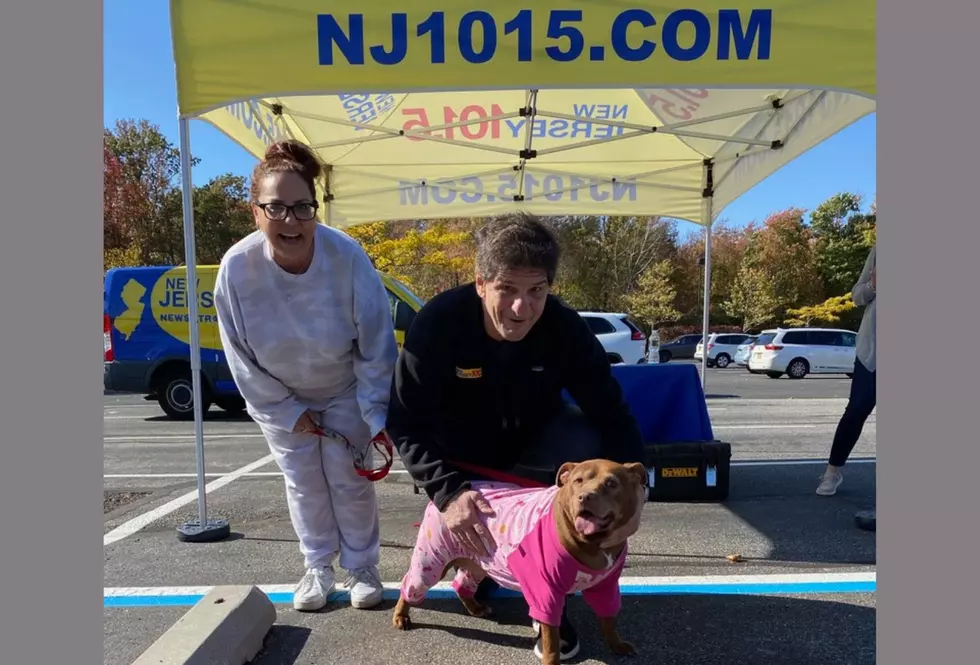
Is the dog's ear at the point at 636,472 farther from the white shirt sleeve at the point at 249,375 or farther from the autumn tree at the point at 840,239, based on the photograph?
the autumn tree at the point at 840,239

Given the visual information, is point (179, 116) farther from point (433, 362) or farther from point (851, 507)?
point (851, 507)

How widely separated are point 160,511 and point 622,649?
3.50m

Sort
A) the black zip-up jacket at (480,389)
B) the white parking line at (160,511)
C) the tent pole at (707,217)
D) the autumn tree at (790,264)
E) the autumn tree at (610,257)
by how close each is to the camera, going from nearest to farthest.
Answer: the black zip-up jacket at (480,389)
the white parking line at (160,511)
the tent pole at (707,217)
the autumn tree at (610,257)
the autumn tree at (790,264)

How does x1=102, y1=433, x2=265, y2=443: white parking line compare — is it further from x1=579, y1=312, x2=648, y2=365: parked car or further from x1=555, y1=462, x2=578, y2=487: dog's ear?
x1=579, y1=312, x2=648, y2=365: parked car

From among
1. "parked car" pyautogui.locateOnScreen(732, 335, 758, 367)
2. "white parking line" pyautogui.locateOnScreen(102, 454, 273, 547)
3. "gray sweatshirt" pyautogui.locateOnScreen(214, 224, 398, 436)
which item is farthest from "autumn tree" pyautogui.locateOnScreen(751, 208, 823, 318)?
"gray sweatshirt" pyautogui.locateOnScreen(214, 224, 398, 436)

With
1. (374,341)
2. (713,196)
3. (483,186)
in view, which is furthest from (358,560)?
(713,196)

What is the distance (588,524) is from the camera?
1812 mm

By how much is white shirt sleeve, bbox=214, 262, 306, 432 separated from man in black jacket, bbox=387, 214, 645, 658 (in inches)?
21.6

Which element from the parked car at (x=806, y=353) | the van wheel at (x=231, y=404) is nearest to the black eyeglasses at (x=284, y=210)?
the van wheel at (x=231, y=404)

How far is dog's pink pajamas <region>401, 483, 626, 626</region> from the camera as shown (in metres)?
1.91

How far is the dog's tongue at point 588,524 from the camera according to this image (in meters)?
1.81

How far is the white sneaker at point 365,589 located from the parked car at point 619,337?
1057cm

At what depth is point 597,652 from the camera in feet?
7.57

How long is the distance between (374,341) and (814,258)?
3859 centimetres
